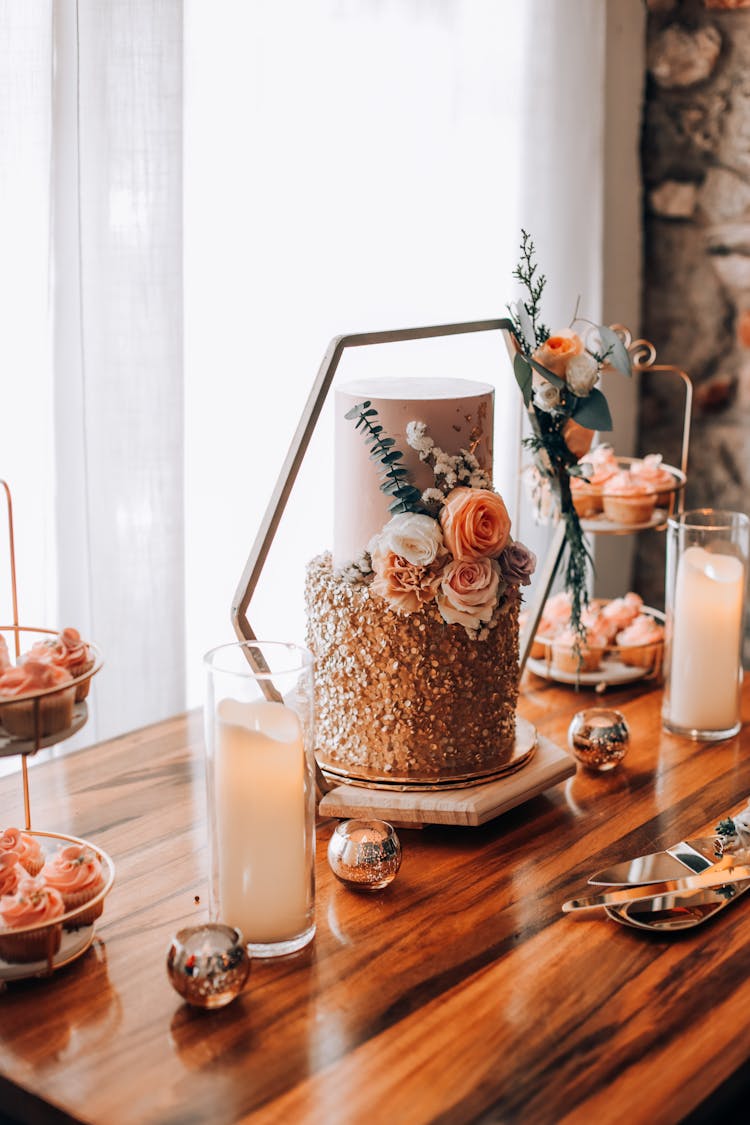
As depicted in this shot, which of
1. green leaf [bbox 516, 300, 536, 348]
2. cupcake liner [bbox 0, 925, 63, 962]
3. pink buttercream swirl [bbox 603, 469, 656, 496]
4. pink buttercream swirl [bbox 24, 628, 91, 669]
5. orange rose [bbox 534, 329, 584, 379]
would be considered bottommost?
cupcake liner [bbox 0, 925, 63, 962]

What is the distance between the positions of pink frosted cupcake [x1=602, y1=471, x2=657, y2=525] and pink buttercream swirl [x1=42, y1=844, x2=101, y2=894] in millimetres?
884

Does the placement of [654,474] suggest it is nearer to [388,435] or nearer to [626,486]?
[626,486]

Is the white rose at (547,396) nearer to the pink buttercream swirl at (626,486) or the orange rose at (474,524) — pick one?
the orange rose at (474,524)

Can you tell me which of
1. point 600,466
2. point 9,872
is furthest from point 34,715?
point 600,466

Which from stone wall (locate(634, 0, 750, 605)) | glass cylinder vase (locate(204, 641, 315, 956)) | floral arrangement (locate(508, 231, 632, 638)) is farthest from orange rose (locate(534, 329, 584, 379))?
stone wall (locate(634, 0, 750, 605))

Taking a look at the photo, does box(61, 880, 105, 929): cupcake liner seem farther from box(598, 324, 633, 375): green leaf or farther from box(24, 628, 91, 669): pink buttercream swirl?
box(598, 324, 633, 375): green leaf

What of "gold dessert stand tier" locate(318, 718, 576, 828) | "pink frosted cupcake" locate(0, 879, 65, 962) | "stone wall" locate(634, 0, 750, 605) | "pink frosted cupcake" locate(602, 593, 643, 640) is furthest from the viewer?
"stone wall" locate(634, 0, 750, 605)

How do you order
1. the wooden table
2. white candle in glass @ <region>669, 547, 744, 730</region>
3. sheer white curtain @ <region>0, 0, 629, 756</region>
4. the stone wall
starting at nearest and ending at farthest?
the wooden table < white candle in glass @ <region>669, 547, 744, 730</region> < sheer white curtain @ <region>0, 0, 629, 756</region> < the stone wall

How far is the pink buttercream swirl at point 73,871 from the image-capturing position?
3.07 feet

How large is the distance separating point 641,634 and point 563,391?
411mm

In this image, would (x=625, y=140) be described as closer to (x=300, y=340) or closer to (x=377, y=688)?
(x=300, y=340)

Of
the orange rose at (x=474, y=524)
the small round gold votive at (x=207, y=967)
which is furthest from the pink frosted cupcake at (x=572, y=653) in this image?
the small round gold votive at (x=207, y=967)

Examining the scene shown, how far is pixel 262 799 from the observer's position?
933mm

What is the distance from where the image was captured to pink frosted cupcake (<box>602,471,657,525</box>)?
1.62 m
